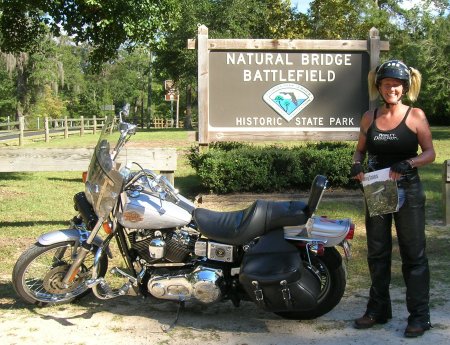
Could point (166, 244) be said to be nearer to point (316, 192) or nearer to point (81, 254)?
point (81, 254)

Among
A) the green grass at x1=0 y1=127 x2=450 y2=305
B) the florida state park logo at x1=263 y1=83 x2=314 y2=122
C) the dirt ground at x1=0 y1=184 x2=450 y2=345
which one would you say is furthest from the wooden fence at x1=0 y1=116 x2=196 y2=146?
the dirt ground at x1=0 y1=184 x2=450 y2=345

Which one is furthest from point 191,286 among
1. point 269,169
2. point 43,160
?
point 269,169

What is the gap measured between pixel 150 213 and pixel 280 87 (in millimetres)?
5091

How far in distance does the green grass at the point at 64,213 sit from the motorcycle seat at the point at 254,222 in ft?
4.76

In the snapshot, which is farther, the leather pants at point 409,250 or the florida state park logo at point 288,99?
the florida state park logo at point 288,99

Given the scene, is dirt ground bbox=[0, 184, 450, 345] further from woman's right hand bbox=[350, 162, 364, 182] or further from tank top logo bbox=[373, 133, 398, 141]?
tank top logo bbox=[373, 133, 398, 141]

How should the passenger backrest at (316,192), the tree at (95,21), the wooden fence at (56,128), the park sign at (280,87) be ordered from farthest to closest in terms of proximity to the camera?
1. the wooden fence at (56,128)
2. the tree at (95,21)
3. the park sign at (280,87)
4. the passenger backrest at (316,192)

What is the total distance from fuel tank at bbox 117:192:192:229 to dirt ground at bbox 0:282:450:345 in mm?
768

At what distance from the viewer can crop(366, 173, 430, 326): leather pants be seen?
396cm

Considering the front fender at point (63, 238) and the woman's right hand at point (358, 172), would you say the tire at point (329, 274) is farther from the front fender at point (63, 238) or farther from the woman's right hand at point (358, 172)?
the front fender at point (63, 238)

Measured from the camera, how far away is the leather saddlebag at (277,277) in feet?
12.7

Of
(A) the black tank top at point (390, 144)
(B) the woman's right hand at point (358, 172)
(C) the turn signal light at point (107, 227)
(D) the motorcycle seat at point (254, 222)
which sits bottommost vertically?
(C) the turn signal light at point (107, 227)

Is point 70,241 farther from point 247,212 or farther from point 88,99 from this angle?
point 88,99

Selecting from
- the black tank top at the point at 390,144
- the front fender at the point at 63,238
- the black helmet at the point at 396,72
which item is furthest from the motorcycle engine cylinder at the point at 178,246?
the black helmet at the point at 396,72
